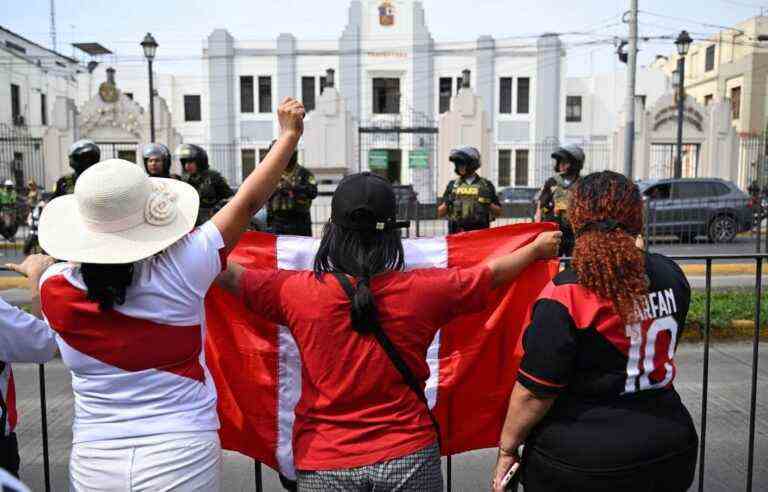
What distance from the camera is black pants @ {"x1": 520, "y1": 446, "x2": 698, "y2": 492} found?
81.1 inches

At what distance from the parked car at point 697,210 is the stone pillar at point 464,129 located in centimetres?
1196

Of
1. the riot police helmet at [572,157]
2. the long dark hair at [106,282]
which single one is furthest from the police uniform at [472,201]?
the long dark hair at [106,282]

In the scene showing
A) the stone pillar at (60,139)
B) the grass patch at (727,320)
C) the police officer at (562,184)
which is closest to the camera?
the grass patch at (727,320)

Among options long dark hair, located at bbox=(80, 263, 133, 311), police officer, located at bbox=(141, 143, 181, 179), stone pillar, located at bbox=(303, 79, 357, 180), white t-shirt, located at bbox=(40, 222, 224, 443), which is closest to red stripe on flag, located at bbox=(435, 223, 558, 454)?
white t-shirt, located at bbox=(40, 222, 224, 443)

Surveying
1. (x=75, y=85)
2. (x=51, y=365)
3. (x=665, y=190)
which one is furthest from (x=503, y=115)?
(x=51, y=365)

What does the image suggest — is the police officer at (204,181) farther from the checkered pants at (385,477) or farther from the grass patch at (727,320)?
the checkered pants at (385,477)

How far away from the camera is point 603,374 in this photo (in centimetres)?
206

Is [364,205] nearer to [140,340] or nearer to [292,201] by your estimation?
[140,340]

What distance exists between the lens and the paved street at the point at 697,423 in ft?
13.5

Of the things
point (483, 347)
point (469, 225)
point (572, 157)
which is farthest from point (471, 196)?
point (483, 347)

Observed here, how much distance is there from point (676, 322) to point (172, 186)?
5.72 ft

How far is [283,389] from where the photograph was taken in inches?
111

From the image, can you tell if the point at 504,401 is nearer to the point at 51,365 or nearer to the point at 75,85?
the point at 51,365

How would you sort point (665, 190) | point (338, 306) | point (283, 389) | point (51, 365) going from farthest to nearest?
point (665, 190) → point (51, 365) → point (283, 389) → point (338, 306)
